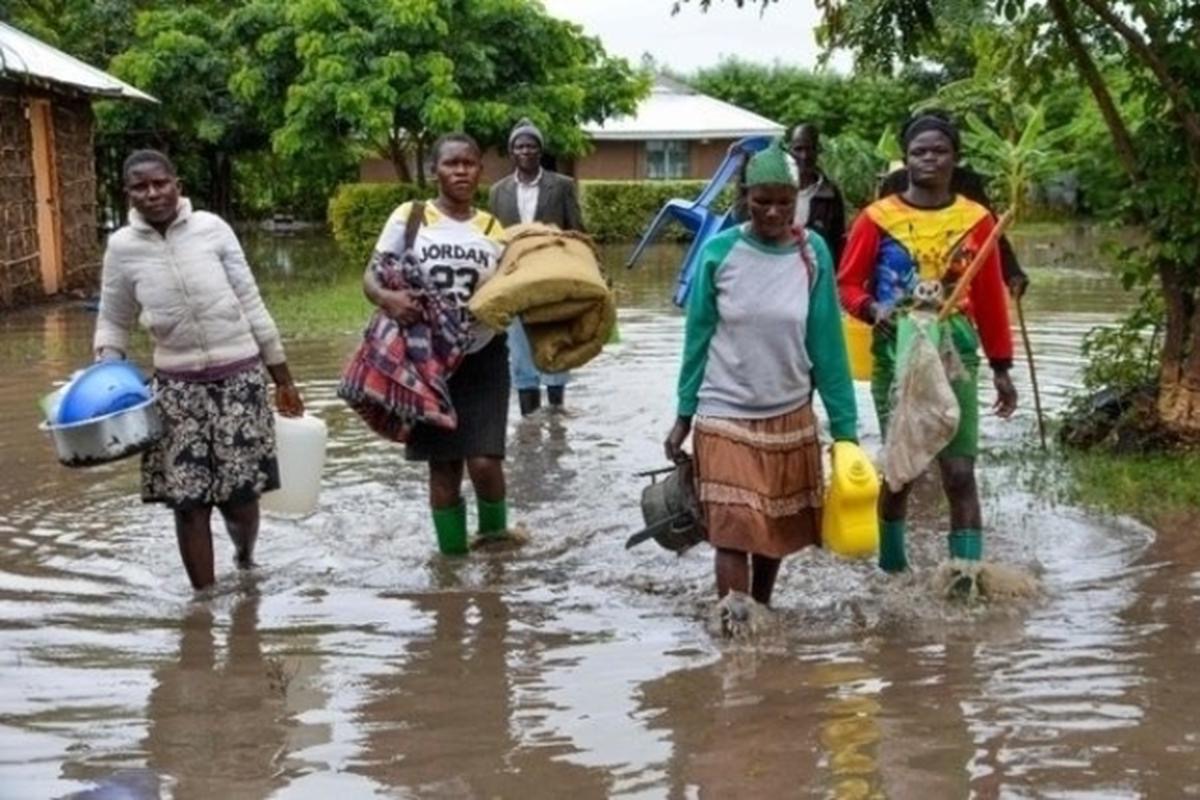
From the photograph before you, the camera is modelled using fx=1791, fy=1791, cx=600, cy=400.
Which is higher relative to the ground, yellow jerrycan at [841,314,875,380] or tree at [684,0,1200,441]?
tree at [684,0,1200,441]

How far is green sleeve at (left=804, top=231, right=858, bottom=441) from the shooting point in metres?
5.59

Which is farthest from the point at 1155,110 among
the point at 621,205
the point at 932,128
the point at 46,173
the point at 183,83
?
the point at 621,205

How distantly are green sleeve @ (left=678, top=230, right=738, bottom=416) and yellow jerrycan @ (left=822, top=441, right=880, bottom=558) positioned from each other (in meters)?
0.49

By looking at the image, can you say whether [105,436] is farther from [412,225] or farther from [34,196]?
[34,196]

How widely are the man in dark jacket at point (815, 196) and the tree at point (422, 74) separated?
16873mm

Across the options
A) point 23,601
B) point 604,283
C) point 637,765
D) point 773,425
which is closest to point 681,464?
point 773,425

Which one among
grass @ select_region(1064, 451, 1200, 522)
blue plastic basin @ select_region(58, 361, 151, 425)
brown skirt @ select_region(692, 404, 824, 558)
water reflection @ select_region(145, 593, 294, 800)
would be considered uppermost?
blue plastic basin @ select_region(58, 361, 151, 425)

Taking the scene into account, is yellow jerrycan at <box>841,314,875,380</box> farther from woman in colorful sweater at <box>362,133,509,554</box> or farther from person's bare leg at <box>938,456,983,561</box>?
woman in colorful sweater at <box>362,133,509,554</box>

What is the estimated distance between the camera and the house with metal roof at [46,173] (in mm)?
18172

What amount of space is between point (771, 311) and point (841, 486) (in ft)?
1.91

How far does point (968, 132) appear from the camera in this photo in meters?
26.0

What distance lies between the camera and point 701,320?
5547 millimetres

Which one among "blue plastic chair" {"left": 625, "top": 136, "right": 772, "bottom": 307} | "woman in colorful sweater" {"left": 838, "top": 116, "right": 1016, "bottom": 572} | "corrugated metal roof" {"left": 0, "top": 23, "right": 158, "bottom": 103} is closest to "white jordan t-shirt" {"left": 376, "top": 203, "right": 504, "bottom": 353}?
"woman in colorful sweater" {"left": 838, "top": 116, "right": 1016, "bottom": 572}

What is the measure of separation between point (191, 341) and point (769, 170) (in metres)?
2.16
